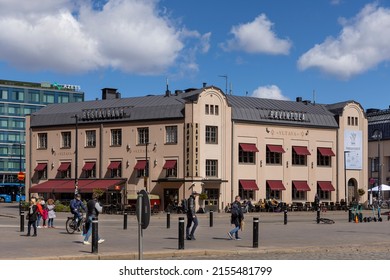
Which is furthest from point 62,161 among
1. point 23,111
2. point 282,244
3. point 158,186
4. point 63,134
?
point 23,111

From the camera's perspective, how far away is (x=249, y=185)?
2544 inches

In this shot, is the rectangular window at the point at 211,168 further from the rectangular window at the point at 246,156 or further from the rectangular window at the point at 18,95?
the rectangular window at the point at 18,95

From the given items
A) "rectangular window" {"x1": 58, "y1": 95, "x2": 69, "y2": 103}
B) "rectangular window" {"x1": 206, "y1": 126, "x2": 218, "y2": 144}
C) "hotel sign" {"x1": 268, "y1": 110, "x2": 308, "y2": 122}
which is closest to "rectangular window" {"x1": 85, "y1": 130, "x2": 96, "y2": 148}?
"rectangular window" {"x1": 206, "y1": 126, "x2": 218, "y2": 144}

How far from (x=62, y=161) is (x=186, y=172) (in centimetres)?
1474

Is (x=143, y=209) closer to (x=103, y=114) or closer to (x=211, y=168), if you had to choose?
(x=211, y=168)

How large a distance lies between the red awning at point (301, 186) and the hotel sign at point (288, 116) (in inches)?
247

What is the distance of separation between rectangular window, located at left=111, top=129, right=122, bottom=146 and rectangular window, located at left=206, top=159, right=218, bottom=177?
9.29m

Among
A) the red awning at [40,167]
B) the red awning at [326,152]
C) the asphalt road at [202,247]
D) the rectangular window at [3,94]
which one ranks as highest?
the rectangular window at [3,94]

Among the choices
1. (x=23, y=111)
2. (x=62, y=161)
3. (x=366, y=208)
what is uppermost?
(x=23, y=111)

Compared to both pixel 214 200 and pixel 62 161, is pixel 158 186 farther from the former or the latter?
pixel 62 161

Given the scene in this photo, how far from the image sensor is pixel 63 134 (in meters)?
70.0

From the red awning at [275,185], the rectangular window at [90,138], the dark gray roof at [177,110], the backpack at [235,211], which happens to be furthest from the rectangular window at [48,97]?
the backpack at [235,211]

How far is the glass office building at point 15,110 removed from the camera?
12131cm

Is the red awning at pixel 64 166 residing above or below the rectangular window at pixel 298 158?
below
